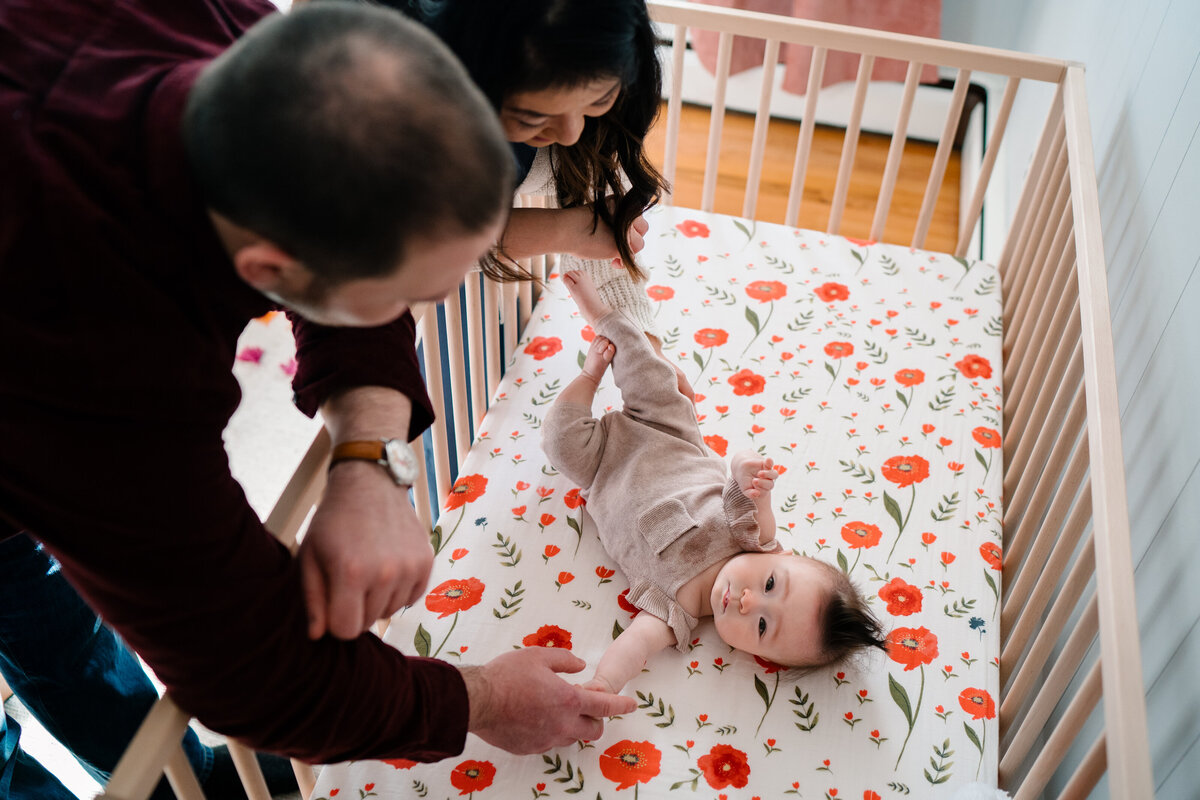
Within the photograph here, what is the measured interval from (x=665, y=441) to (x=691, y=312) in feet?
1.31

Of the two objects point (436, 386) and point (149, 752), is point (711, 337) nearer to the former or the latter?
point (436, 386)

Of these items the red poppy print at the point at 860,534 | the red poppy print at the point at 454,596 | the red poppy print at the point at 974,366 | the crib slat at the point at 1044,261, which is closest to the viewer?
the red poppy print at the point at 454,596

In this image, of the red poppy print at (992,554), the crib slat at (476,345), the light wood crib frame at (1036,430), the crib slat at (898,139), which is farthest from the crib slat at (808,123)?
the red poppy print at (992,554)

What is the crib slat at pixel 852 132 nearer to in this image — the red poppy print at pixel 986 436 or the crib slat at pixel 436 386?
the red poppy print at pixel 986 436

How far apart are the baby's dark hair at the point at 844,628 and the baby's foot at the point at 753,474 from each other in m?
0.14

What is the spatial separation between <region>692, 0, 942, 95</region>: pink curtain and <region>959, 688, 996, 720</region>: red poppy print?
→ 1.81 metres

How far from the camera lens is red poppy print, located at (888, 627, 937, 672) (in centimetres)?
115

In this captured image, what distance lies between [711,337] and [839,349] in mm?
230

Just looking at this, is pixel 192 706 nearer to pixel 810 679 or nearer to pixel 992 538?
pixel 810 679

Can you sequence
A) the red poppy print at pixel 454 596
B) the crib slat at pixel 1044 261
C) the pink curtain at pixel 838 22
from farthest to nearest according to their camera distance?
the pink curtain at pixel 838 22, the crib slat at pixel 1044 261, the red poppy print at pixel 454 596

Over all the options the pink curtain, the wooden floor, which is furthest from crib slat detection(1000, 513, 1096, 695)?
the pink curtain

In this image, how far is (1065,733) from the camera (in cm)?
91

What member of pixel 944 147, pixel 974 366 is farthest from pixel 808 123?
pixel 974 366

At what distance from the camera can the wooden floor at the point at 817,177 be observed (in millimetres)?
2549
